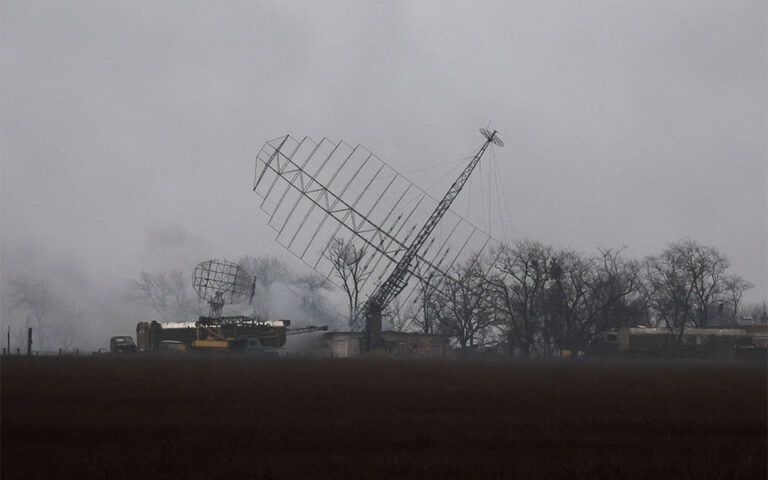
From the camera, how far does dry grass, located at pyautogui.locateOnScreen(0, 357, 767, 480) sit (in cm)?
1586

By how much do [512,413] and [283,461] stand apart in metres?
10.8

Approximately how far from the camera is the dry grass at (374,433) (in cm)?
1586

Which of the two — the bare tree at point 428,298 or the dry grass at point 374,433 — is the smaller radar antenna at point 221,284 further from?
the dry grass at point 374,433

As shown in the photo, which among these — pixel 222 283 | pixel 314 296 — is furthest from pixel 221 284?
pixel 314 296

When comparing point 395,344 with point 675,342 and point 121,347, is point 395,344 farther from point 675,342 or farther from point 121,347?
point 675,342

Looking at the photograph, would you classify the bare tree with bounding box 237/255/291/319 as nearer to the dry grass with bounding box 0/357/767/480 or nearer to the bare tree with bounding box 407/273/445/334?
the bare tree with bounding box 407/273/445/334

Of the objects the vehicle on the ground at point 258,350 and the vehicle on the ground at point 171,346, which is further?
the vehicle on the ground at point 171,346

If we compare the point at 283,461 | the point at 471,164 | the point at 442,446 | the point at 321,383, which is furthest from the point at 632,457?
the point at 471,164

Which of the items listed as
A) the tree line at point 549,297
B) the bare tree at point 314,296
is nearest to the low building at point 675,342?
the tree line at point 549,297

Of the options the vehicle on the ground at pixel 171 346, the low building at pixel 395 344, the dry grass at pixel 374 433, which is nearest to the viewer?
A: the dry grass at pixel 374 433

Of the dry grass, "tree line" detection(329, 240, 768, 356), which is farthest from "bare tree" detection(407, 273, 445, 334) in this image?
A: the dry grass

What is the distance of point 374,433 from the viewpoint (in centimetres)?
2070

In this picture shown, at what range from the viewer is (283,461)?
16.4m

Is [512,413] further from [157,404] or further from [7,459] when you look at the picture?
[7,459]
